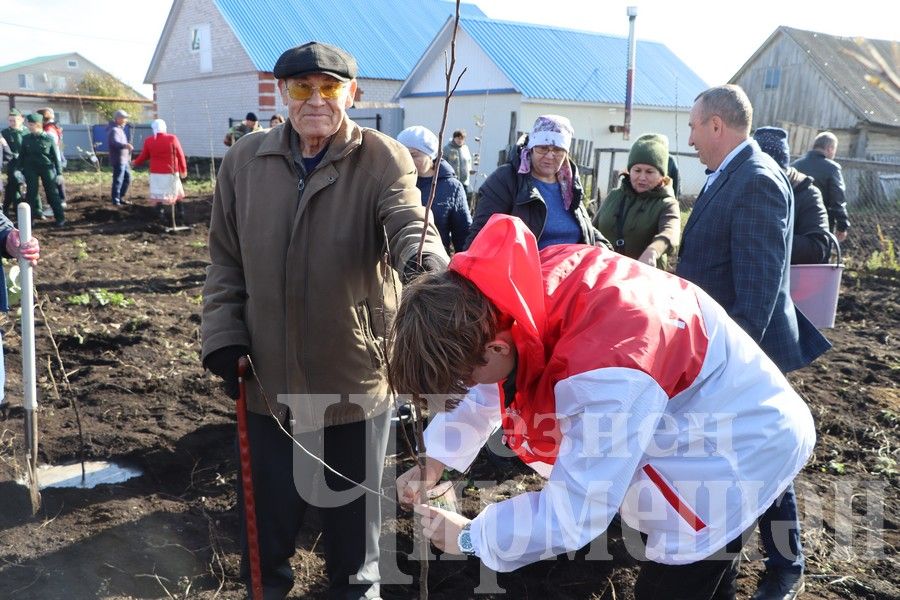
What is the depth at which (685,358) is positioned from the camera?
1.45m

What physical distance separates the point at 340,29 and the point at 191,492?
24197 mm

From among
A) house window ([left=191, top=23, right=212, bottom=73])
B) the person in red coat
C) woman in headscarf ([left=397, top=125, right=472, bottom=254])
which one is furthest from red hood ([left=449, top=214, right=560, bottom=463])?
house window ([left=191, top=23, right=212, bottom=73])

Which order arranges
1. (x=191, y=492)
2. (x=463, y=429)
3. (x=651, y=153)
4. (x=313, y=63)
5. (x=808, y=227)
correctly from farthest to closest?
1. (x=651, y=153)
2. (x=808, y=227)
3. (x=191, y=492)
4. (x=313, y=63)
5. (x=463, y=429)

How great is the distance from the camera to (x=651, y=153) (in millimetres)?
4102

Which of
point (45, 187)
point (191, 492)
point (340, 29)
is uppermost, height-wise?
point (340, 29)

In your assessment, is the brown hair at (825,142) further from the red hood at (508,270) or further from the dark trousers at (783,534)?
the red hood at (508,270)

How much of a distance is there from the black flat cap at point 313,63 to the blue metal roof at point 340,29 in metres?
22.2

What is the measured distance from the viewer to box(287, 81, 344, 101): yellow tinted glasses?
2.24 meters

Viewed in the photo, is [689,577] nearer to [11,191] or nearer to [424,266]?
[424,266]

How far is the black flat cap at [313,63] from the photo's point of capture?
86.3 inches

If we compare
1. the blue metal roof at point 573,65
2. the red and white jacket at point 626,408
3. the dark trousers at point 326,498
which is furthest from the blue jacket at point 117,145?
the red and white jacket at point 626,408

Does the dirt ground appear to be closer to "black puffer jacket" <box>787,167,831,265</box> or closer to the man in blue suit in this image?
the man in blue suit

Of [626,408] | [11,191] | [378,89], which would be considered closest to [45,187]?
[11,191]

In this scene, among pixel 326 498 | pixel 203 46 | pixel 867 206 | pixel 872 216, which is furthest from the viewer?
pixel 203 46
